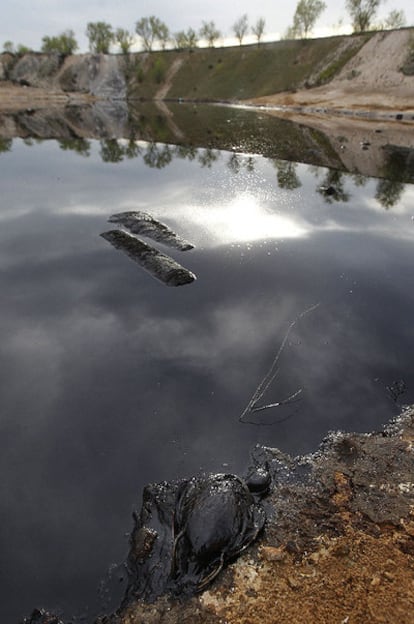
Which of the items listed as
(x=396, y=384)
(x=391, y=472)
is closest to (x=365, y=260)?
(x=396, y=384)

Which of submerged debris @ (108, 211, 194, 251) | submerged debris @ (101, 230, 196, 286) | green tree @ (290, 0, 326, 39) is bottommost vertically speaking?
submerged debris @ (101, 230, 196, 286)

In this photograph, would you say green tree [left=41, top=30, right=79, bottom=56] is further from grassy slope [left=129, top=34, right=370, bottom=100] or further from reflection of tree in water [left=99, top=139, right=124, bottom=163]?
reflection of tree in water [left=99, top=139, right=124, bottom=163]

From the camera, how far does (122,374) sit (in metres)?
12.9

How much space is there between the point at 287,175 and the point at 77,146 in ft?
107

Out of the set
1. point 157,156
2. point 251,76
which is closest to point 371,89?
point 251,76

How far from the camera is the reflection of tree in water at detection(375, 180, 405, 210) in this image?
2906cm

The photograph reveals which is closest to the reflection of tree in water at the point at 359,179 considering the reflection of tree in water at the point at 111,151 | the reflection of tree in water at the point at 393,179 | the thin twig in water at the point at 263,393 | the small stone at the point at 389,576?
the reflection of tree in water at the point at 393,179

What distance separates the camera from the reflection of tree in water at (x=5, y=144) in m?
49.2

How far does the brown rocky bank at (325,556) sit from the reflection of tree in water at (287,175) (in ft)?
92.4

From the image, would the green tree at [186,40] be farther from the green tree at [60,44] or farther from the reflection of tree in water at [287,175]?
the reflection of tree in water at [287,175]

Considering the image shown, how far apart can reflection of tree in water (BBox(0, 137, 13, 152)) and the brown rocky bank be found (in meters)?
55.9

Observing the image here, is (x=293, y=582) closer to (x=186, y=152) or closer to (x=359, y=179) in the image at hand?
(x=359, y=179)

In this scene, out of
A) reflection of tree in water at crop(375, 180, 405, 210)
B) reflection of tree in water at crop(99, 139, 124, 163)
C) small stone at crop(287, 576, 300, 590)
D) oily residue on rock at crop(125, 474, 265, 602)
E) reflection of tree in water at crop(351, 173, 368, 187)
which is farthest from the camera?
reflection of tree in water at crop(99, 139, 124, 163)

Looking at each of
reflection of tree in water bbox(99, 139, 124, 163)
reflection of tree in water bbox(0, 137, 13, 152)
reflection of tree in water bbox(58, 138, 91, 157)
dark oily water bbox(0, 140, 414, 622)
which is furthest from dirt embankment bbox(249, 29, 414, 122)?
dark oily water bbox(0, 140, 414, 622)
